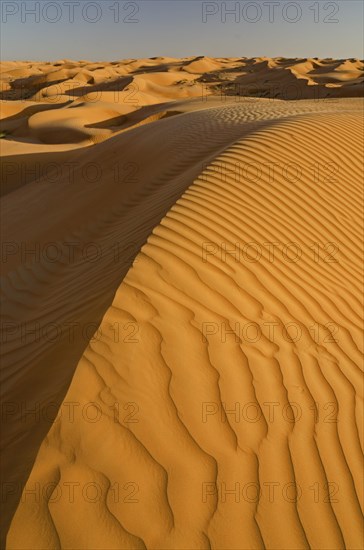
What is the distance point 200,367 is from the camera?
2.67m

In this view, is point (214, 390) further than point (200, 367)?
No

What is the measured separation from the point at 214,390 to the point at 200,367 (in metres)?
0.17

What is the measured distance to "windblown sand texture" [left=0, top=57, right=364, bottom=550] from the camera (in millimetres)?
1993

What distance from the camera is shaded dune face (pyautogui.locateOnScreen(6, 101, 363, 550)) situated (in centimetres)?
197

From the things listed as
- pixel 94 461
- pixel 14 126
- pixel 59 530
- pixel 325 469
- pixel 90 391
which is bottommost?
pixel 325 469

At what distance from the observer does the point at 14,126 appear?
63.7ft

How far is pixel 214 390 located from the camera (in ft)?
8.41

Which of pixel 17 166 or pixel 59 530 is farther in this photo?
pixel 17 166

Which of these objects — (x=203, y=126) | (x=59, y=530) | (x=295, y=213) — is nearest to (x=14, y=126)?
(x=203, y=126)

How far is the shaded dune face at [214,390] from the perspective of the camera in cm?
197

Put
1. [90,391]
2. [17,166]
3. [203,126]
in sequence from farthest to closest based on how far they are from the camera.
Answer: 1. [17,166]
2. [203,126]
3. [90,391]

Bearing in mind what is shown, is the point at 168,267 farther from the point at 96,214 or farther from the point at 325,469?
the point at 96,214

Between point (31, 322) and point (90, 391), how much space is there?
1.81m

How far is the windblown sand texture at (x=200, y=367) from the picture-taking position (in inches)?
78.5
